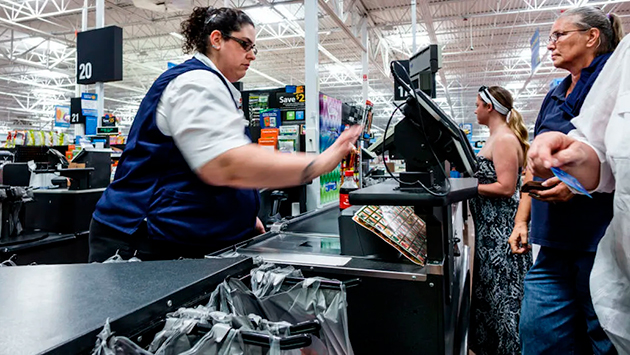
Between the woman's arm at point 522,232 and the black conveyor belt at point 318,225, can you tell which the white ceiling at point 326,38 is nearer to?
the black conveyor belt at point 318,225

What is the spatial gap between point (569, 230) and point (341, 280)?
851mm

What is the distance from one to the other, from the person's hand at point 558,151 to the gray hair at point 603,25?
32.9 inches

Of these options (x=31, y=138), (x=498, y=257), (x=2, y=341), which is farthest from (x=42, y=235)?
(x=31, y=138)

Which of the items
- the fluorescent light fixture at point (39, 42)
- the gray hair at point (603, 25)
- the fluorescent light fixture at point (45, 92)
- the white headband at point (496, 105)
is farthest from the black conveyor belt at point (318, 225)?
the fluorescent light fixture at point (45, 92)

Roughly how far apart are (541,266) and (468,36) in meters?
12.8

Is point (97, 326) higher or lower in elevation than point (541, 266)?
higher

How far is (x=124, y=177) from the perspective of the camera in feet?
4.27

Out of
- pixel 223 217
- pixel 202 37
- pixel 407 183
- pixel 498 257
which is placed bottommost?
pixel 498 257

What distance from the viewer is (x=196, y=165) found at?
41.5 inches

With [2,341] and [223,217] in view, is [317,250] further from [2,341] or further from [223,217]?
[2,341]

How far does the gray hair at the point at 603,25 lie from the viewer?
5.05 ft

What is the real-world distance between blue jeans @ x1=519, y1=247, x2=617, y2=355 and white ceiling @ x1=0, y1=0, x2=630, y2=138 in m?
4.59

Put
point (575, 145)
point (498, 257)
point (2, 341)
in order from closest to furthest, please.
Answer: point (2, 341)
point (575, 145)
point (498, 257)

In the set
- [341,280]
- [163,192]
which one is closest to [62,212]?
[163,192]
